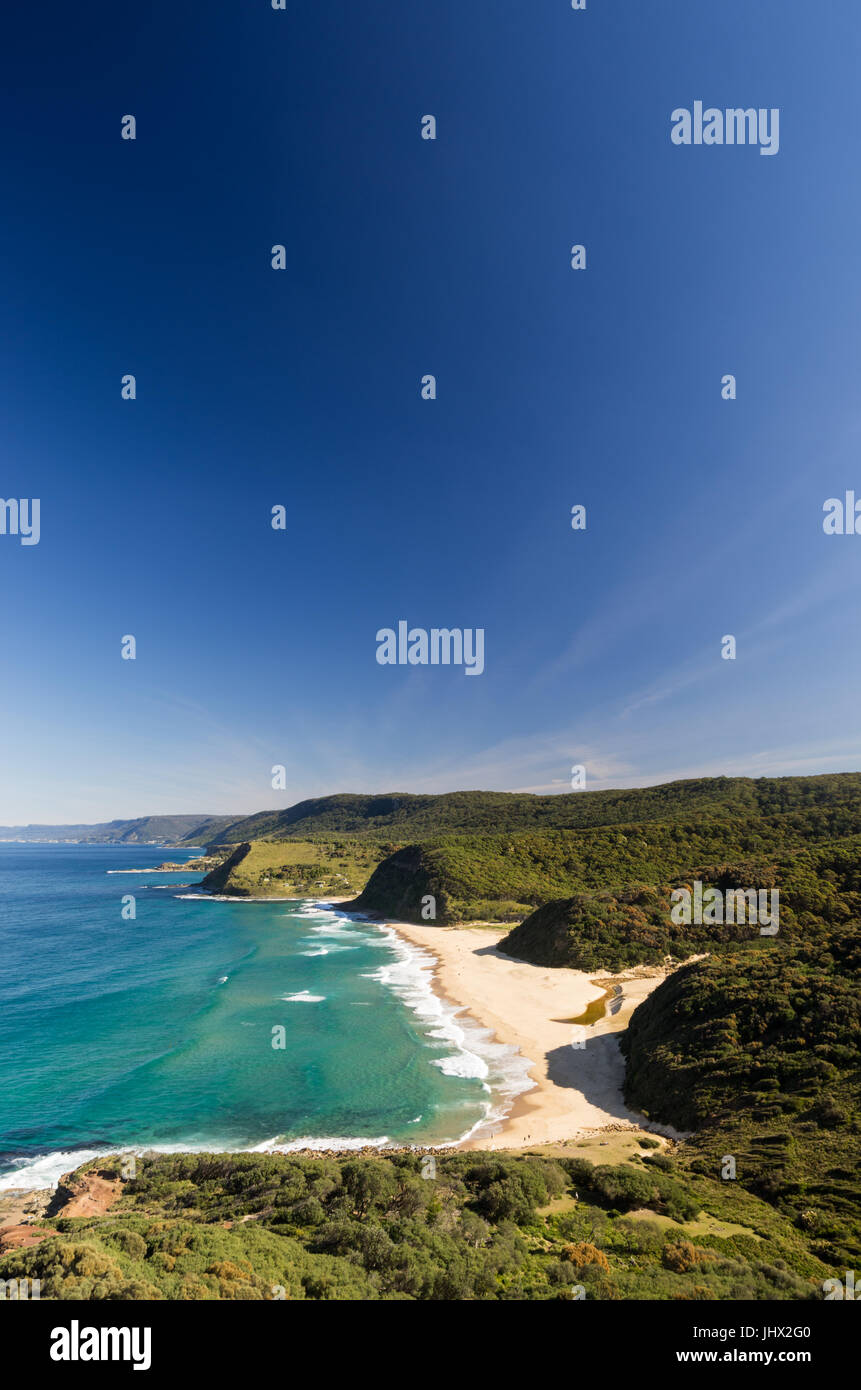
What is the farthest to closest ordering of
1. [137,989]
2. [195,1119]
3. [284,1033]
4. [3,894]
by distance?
[3,894]
[137,989]
[284,1033]
[195,1119]

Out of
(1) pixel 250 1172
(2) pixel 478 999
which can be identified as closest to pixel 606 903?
(2) pixel 478 999

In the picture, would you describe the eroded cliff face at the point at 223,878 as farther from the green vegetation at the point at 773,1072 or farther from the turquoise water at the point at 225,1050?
the green vegetation at the point at 773,1072

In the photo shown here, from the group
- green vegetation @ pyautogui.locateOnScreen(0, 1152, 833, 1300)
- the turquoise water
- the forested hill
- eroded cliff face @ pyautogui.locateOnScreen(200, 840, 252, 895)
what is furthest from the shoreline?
eroded cliff face @ pyautogui.locateOnScreen(200, 840, 252, 895)

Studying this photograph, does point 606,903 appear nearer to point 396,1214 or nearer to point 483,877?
point 483,877

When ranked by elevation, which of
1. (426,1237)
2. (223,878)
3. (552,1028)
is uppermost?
(426,1237)

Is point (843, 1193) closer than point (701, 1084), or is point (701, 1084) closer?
point (843, 1193)

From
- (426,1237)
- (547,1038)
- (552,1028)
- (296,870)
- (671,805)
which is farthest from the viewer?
(296,870)

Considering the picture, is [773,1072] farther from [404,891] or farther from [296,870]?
[296,870]

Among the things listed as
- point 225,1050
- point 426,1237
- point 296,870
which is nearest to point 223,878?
point 296,870

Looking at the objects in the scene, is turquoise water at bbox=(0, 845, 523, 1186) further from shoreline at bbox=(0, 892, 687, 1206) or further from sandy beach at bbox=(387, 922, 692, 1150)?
sandy beach at bbox=(387, 922, 692, 1150)
